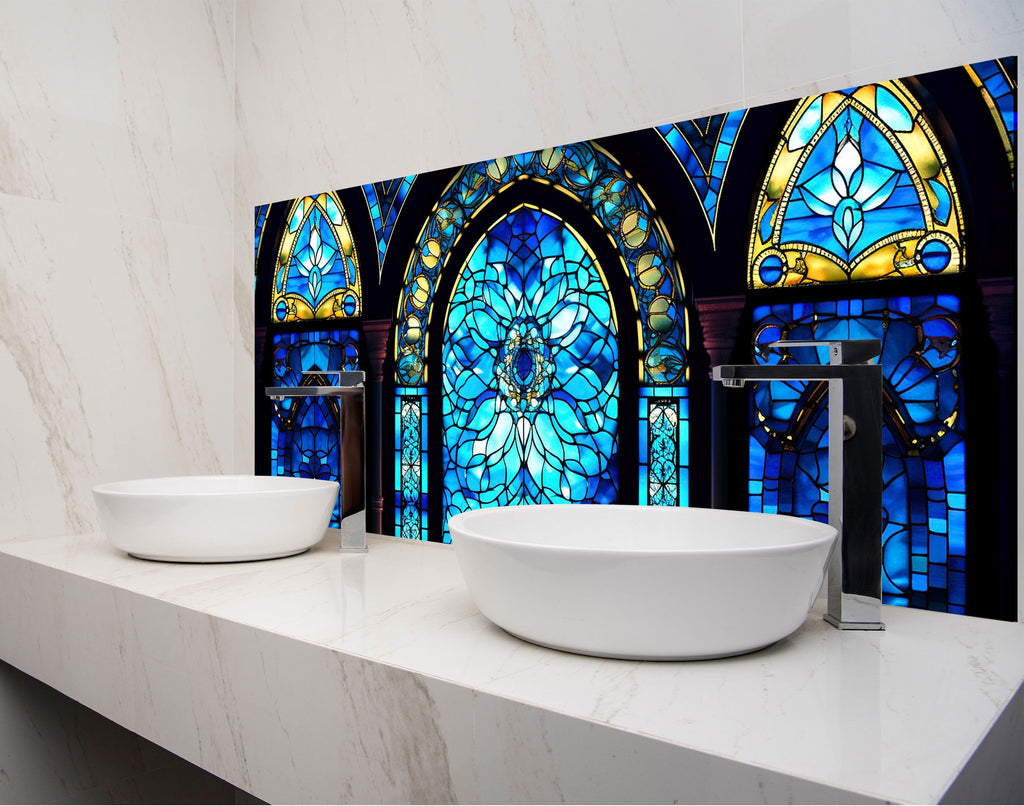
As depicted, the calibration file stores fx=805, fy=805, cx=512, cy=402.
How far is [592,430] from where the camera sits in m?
1.51

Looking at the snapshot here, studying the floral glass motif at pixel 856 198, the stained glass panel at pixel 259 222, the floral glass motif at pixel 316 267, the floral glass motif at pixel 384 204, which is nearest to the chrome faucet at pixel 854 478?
the floral glass motif at pixel 856 198

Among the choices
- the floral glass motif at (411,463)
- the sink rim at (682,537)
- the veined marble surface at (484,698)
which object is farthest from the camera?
the floral glass motif at (411,463)

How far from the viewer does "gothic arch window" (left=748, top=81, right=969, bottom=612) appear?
1165mm

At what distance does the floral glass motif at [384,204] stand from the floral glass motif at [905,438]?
88 centimetres

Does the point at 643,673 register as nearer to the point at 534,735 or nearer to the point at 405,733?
the point at 534,735

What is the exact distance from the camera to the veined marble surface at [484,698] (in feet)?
2.37

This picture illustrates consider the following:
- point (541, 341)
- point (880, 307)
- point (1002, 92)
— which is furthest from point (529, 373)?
point (1002, 92)

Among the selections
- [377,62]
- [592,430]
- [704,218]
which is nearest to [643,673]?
[592,430]

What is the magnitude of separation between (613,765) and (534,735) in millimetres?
89

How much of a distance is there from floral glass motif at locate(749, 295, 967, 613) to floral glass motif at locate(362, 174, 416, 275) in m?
0.88

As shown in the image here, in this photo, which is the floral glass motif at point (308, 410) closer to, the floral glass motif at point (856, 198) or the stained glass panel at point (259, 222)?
the stained glass panel at point (259, 222)

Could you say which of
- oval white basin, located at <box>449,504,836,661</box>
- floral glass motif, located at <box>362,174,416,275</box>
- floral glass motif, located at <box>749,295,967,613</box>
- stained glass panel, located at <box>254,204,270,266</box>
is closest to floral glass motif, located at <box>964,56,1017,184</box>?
floral glass motif, located at <box>749,295,967,613</box>

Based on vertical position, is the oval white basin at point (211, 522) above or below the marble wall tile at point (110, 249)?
below

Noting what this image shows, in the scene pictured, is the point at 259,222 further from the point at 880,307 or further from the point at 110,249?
the point at 880,307
